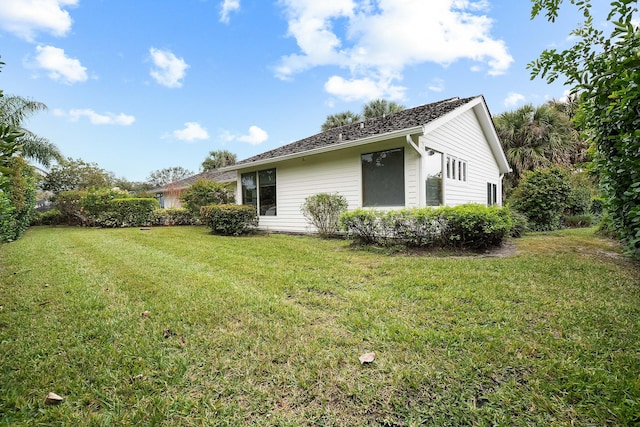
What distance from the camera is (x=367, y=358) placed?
2.08 meters

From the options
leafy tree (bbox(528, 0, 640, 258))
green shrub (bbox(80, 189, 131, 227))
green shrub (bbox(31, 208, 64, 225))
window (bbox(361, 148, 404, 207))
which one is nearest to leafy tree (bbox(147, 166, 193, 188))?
green shrub (bbox(31, 208, 64, 225))

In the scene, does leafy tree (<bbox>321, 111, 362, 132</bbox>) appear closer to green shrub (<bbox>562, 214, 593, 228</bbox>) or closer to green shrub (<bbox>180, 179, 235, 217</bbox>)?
green shrub (<bbox>180, 179, 235, 217</bbox>)

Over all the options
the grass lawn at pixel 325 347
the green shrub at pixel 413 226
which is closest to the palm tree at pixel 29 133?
the grass lawn at pixel 325 347

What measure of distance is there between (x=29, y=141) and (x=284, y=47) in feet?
47.4

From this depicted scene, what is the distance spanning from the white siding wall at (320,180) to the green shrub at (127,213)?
256 inches

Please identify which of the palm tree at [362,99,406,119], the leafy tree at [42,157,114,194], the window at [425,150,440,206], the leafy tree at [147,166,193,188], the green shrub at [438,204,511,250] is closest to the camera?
the green shrub at [438,204,511,250]

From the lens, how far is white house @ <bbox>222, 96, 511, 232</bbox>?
786 cm

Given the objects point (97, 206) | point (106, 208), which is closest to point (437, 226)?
point (106, 208)

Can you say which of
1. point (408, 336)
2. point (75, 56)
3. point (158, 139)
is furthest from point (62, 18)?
point (408, 336)

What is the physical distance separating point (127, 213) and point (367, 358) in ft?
48.9

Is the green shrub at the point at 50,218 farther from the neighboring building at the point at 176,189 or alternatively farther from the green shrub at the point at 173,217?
the neighboring building at the point at 176,189

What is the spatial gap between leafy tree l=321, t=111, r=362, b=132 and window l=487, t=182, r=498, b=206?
37.4ft

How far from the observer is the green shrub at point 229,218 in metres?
9.93

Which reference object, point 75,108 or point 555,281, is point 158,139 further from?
point 555,281
